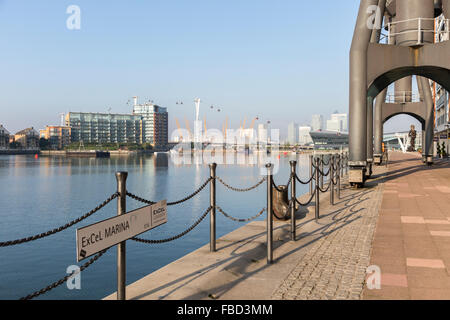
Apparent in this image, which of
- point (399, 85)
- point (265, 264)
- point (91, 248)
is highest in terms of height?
point (399, 85)

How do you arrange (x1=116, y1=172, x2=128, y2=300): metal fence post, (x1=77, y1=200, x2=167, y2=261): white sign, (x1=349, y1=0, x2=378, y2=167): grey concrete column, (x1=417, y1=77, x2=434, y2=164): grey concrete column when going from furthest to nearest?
1. (x1=417, y1=77, x2=434, y2=164): grey concrete column
2. (x1=349, y1=0, x2=378, y2=167): grey concrete column
3. (x1=116, y1=172, x2=128, y2=300): metal fence post
4. (x1=77, y1=200, x2=167, y2=261): white sign

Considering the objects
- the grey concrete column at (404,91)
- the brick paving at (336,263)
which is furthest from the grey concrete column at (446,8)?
the grey concrete column at (404,91)

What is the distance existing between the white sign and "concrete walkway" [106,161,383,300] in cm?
93

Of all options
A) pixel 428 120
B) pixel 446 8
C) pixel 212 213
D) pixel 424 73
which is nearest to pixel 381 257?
pixel 212 213

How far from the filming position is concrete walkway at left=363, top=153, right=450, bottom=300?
4.87 m

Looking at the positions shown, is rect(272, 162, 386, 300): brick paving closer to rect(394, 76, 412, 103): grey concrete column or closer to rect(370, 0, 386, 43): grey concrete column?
rect(370, 0, 386, 43): grey concrete column

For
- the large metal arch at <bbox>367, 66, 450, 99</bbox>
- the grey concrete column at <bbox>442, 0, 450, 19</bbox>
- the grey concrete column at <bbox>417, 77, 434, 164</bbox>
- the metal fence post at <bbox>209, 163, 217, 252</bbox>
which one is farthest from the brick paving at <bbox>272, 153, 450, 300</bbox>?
the grey concrete column at <bbox>417, 77, 434, 164</bbox>

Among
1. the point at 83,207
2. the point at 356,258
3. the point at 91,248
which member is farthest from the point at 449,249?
the point at 83,207

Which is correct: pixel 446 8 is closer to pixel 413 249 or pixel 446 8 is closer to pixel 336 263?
pixel 413 249

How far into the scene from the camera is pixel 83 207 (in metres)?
23.4

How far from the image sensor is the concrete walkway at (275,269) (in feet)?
15.8
